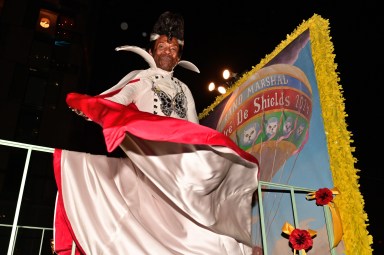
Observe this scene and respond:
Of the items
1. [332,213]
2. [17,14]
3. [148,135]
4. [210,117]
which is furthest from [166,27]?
[17,14]

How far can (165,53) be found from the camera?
2.88m

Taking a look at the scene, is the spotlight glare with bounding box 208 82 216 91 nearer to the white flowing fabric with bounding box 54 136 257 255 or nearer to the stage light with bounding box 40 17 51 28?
the white flowing fabric with bounding box 54 136 257 255

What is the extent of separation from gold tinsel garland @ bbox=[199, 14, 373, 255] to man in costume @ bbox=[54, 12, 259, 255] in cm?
75

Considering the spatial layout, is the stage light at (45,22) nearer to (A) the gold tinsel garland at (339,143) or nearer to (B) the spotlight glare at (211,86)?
(B) the spotlight glare at (211,86)

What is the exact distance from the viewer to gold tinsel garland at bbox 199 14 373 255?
234cm

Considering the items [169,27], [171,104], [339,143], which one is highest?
[169,27]

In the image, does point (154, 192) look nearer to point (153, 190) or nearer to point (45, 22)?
point (153, 190)

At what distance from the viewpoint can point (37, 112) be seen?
13.9 meters

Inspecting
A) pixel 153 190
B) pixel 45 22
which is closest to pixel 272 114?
pixel 153 190

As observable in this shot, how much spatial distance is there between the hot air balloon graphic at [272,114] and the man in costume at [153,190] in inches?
47.4

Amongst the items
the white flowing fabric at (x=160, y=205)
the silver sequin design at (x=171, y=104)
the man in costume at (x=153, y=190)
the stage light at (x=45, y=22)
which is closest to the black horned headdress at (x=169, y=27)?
the silver sequin design at (x=171, y=104)

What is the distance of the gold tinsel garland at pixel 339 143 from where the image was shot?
7.67ft

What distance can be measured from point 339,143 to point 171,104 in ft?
4.35

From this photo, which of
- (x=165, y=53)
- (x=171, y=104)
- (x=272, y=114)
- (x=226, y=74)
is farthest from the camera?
(x=226, y=74)
